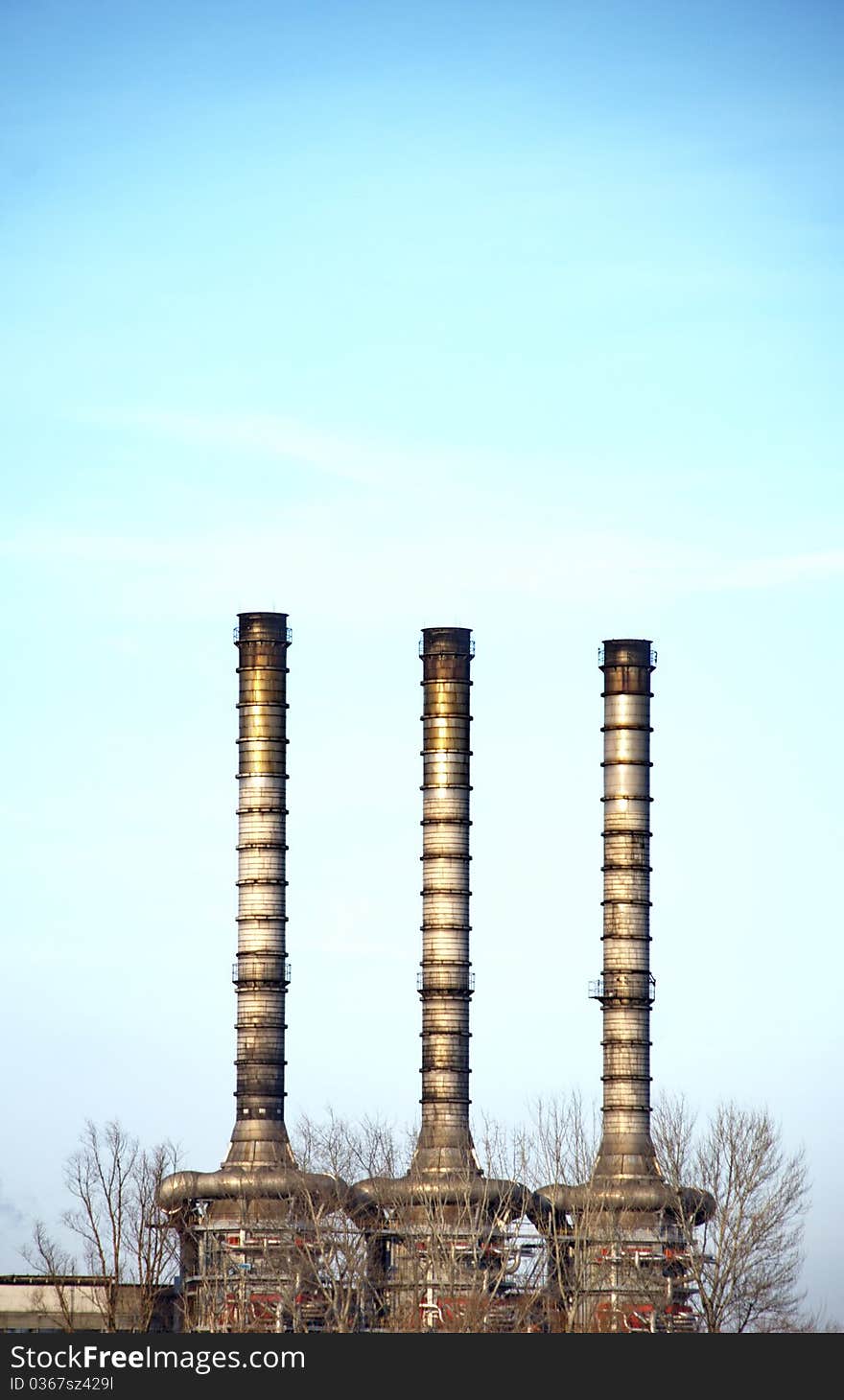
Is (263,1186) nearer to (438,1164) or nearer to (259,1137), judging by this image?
(259,1137)

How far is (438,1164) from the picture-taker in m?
62.0

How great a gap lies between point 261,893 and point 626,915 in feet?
29.8

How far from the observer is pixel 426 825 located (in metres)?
64.1

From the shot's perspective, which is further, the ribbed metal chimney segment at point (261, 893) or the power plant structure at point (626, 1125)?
the ribbed metal chimney segment at point (261, 893)

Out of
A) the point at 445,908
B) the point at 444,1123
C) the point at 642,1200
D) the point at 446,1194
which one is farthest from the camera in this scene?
the point at 445,908

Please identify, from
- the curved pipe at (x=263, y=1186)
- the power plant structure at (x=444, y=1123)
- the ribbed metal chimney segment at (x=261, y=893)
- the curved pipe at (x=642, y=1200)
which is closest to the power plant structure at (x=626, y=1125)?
the curved pipe at (x=642, y=1200)

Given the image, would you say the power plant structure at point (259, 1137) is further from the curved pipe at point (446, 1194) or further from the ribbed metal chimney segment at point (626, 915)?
the ribbed metal chimney segment at point (626, 915)

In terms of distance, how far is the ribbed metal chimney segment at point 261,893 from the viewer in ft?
206

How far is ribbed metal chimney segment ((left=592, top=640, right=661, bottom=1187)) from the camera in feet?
204

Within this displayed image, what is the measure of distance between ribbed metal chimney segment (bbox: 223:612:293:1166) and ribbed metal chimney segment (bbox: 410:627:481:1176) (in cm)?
358

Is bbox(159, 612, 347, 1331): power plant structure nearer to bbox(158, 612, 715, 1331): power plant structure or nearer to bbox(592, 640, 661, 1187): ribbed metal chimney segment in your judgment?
bbox(158, 612, 715, 1331): power plant structure

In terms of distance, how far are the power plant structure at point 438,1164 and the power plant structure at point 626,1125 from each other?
5cm

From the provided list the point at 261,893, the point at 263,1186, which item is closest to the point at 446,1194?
the point at 263,1186

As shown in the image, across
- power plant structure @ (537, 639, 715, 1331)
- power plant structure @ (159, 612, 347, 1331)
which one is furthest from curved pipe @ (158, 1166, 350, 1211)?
power plant structure @ (537, 639, 715, 1331)
